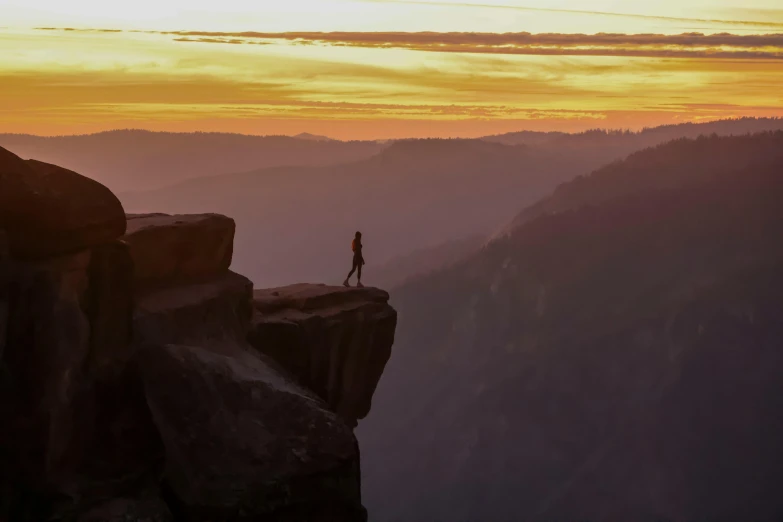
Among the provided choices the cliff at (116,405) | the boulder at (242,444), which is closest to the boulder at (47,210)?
the cliff at (116,405)

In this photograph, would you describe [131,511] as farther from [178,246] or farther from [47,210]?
[178,246]

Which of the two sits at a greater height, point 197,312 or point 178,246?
point 178,246

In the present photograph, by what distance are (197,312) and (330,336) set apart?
7.64 meters

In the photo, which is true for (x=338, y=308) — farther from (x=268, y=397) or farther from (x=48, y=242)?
(x=48, y=242)

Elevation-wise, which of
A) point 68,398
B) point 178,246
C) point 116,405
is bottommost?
point 116,405

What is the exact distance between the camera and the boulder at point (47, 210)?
22.6 metres

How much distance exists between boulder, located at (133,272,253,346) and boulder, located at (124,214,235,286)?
0.50 meters

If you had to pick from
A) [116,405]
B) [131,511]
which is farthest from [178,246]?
[131,511]

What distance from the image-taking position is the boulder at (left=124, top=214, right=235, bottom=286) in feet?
91.4

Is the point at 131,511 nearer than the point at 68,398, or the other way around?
the point at 131,511

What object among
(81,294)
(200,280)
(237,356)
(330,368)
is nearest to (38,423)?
(81,294)

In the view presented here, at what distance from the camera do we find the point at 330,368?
34531mm

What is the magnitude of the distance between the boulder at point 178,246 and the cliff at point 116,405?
183 cm

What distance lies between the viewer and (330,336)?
34.1 metres
